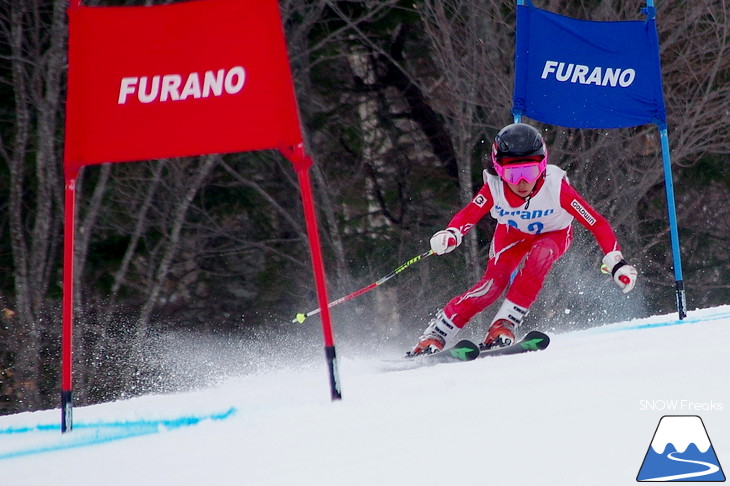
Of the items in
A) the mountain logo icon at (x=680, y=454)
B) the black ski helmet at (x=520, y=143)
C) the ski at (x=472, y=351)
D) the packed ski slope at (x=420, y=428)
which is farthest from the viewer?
the ski at (x=472, y=351)

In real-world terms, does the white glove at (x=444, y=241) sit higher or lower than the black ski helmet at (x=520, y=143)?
lower

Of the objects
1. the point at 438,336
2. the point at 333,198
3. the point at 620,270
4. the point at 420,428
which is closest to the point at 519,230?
the point at 620,270

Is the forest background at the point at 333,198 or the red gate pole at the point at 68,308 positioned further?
the forest background at the point at 333,198

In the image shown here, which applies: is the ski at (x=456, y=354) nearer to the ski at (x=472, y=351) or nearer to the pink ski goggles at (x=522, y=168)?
the ski at (x=472, y=351)

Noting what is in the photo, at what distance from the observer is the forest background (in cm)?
1171

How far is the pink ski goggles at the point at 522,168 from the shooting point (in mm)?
5164

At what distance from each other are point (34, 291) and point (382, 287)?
4.53m

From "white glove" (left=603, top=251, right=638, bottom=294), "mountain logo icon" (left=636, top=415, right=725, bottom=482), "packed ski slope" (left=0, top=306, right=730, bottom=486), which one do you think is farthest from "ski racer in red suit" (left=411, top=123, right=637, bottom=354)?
"mountain logo icon" (left=636, top=415, right=725, bottom=482)

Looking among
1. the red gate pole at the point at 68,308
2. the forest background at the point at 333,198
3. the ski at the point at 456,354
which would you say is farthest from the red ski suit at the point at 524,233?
the forest background at the point at 333,198

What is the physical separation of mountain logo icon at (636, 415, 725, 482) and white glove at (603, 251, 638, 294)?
8.34 feet

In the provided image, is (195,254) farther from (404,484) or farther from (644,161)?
(404,484)

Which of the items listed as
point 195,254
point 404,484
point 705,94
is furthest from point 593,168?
point 404,484

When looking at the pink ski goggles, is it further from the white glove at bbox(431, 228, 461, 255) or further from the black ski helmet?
the white glove at bbox(431, 228, 461, 255)

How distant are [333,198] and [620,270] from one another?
875 cm
